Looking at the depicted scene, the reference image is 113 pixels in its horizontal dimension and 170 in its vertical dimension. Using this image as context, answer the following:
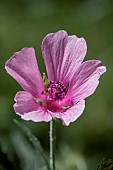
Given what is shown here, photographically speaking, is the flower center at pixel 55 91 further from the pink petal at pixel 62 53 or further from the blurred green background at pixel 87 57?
the blurred green background at pixel 87 57

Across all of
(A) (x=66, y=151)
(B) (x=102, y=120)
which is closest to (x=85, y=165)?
(A) (x=66, y=151)

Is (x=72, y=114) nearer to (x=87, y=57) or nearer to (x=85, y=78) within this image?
(x=85, y=78)

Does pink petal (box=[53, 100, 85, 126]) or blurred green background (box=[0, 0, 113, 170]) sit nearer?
pink petal (box=[53, 100, 85, 126])

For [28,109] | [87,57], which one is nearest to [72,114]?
[28,109]

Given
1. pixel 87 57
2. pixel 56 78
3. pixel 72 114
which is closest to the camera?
pixel 72 114

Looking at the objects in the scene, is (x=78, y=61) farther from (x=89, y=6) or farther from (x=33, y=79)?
(x=89, y=6)

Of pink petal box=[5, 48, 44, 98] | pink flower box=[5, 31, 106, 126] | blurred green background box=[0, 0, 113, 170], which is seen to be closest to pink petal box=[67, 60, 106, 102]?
pink flower box=[5, 31, 106, 126]

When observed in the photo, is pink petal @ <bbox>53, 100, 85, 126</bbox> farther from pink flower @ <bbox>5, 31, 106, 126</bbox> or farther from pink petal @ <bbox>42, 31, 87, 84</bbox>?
pink petal @ <bbox>42, 31, 87, 84</bbox>
